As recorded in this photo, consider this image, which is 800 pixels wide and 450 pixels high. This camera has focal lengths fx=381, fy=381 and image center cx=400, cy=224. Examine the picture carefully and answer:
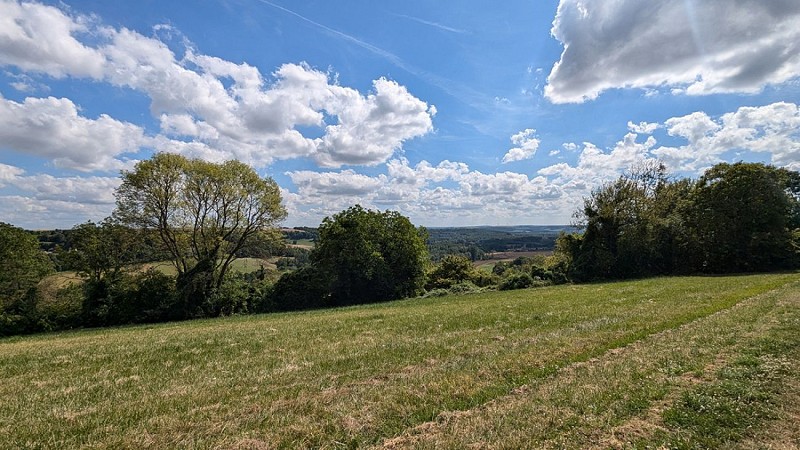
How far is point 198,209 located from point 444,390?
129 ft

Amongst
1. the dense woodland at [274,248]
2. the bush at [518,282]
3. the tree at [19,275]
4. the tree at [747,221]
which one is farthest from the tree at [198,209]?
the tree at [747,221]

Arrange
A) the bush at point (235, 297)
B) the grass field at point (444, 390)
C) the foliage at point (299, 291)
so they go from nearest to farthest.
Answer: the grass field at point (444, 390)
the bush at point (235, 297)
the foliage at point (299, 291)

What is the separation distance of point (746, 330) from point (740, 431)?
292 inches

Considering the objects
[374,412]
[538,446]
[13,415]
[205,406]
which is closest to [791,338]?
[538,446]

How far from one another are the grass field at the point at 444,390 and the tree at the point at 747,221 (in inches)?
1304

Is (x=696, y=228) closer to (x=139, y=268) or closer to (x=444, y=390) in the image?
(x=444, y=390)

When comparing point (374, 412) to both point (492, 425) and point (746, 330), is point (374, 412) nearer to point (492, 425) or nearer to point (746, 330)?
point (492, 425)

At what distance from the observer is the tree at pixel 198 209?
37.1m

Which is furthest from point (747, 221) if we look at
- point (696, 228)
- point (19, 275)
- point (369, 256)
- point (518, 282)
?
point (19, 275)

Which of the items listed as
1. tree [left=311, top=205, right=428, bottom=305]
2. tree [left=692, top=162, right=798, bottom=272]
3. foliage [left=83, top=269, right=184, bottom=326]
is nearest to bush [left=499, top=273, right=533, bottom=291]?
tree [left=311, top=205, right=428, bottom=305]

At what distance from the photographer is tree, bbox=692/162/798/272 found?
37.8 metres

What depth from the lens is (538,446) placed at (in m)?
4.86

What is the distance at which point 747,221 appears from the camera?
38.9 meters

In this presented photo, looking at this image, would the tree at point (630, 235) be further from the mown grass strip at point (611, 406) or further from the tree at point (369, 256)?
the mown grass strip at point (611, 406)
